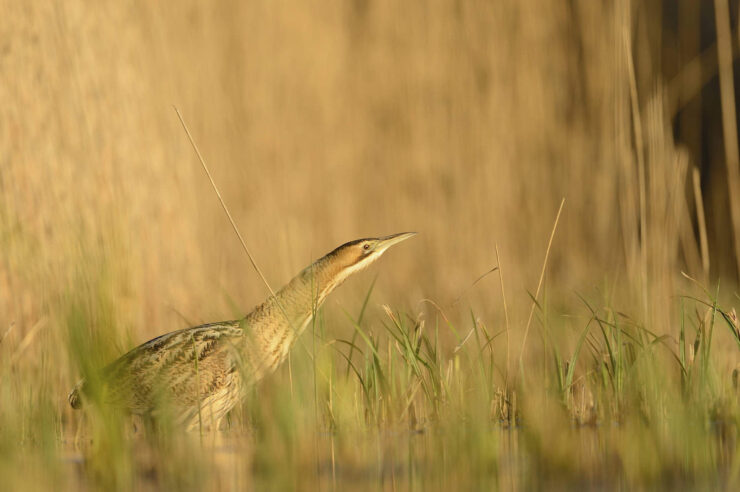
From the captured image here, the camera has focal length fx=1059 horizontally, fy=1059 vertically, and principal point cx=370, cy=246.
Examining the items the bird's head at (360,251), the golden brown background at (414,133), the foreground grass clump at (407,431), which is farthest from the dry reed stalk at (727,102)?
the bird's head at (360,251)

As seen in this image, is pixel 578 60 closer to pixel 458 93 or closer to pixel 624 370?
pixel 458 93

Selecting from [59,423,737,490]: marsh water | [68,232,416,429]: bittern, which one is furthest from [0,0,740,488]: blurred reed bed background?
[68,232,416,429]: bittern

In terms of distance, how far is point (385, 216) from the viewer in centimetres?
514

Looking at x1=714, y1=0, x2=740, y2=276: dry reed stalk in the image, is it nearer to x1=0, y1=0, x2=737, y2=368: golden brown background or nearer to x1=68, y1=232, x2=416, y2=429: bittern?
x1=0, y1=0, x2=737, y2=368: golden brown background

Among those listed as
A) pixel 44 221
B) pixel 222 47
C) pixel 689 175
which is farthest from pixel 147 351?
pixel 689 175

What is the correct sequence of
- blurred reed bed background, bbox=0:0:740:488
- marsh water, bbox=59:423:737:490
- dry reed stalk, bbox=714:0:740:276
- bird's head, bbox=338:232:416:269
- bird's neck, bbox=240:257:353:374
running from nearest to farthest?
1. marsh water, bbox=59:423:737:490
2. blurred reed bed background, bbox=0:0:740:488
3. bird's neck, bbox=240:257:353:374
4. bird's head, bbox=338:232:416:269
5. dry reed stalk, bbox=714:0:740:276

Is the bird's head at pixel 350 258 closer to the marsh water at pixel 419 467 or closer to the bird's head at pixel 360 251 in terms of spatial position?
the bird's head at pixel 360 251

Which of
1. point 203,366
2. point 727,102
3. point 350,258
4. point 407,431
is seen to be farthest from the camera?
point 727,102

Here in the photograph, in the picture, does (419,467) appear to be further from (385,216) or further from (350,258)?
(385,216)

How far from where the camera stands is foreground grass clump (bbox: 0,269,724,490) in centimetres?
184

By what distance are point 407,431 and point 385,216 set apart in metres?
2.79

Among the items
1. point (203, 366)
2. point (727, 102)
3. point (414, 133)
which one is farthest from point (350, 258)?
point (414, 133)

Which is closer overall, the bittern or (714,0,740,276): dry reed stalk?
the bittern

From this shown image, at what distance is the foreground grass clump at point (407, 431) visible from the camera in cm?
184
